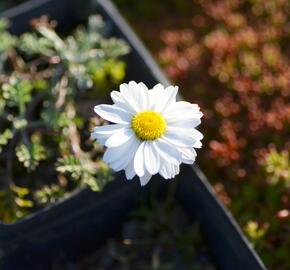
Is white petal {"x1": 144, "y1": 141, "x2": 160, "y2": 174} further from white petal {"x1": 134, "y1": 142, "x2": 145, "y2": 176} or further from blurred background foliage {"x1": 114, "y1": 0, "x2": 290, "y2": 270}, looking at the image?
blurred background foliage {"x1": 114, "y1": 0, "x2": 290, "y2": 270}

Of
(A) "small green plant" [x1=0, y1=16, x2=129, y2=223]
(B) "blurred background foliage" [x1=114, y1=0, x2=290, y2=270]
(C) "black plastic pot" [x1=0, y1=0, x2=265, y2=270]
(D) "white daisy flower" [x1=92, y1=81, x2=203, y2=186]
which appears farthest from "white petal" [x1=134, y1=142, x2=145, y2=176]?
(B) "blurred background foliage" [x1=114, y1=0, x2=290, y2=270]

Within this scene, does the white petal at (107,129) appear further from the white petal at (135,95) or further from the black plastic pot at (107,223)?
the black plastic pot at (107,223)

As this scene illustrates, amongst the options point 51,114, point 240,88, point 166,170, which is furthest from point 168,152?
point 240,88

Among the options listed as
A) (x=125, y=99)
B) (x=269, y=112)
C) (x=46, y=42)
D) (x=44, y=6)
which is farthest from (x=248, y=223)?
(x=44, y=6)

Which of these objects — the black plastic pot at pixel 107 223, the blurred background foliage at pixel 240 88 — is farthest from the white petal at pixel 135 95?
the blurred background foliage at pixel 240 88

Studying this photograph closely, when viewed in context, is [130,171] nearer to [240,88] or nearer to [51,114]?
[51,114]
